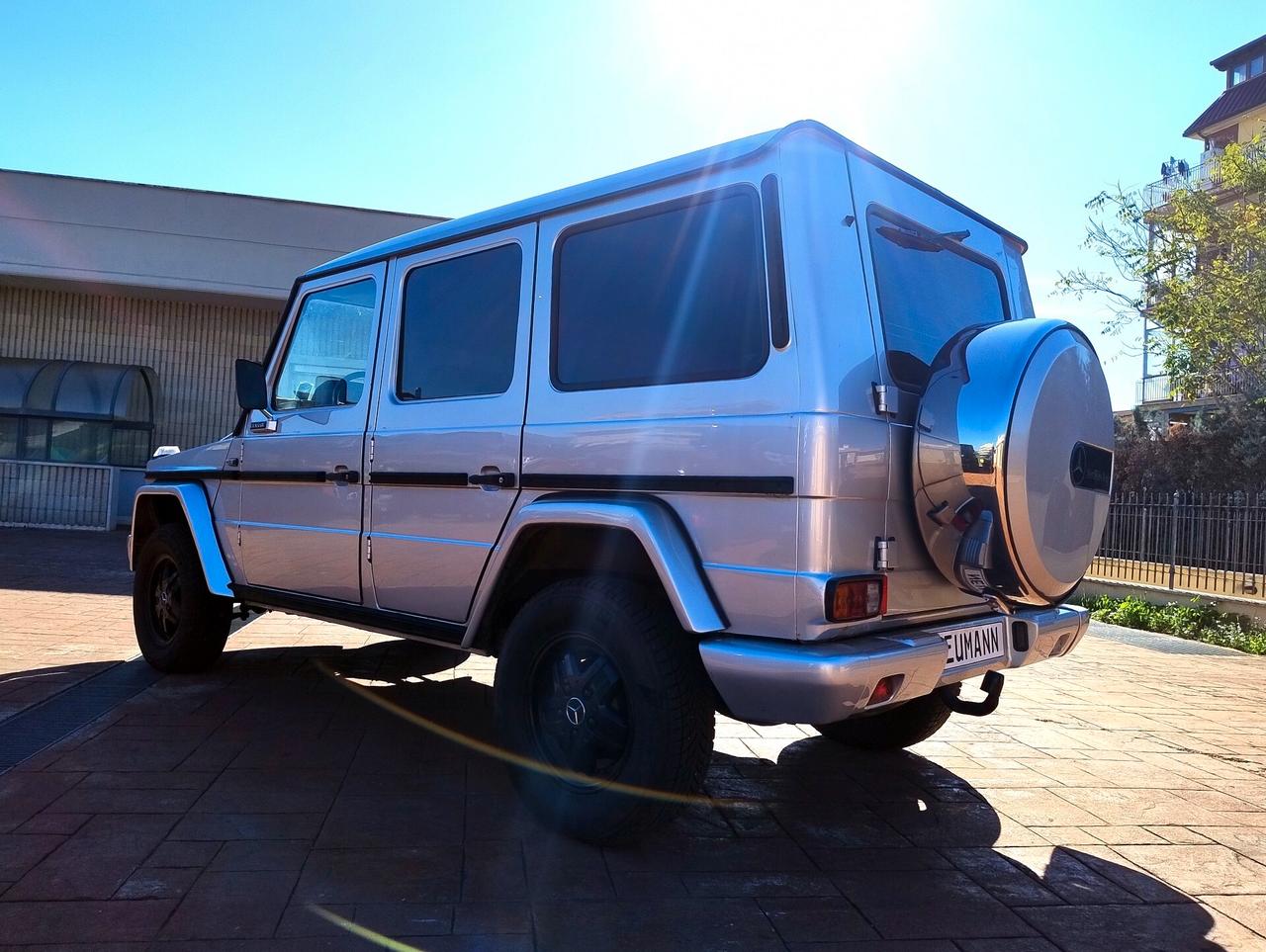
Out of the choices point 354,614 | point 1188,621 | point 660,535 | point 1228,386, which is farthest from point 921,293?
point 1228,386

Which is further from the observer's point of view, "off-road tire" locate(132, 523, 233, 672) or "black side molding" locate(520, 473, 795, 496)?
"off-road tire" locate(132, 523, 233, 672)

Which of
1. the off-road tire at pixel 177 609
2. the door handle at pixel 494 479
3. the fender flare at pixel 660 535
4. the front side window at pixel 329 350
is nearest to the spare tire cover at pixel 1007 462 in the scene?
the fender flare at pixel 660 535

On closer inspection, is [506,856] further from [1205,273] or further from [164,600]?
[1205,273]

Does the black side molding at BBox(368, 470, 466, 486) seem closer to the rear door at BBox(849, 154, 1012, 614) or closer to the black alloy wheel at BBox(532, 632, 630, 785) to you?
the black alloy wheel at BBox(532, 632, 630, 785)

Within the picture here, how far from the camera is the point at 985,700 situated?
11.2 feet

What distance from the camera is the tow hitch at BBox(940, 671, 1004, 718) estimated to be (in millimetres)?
3395

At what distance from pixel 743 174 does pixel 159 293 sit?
16979mm

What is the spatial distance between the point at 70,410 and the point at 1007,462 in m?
17.3

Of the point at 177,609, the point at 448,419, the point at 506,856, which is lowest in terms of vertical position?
the point at 506,856

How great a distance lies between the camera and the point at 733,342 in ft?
9.78

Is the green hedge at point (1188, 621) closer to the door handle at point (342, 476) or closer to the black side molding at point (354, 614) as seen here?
the black side molding at point (354, 614)

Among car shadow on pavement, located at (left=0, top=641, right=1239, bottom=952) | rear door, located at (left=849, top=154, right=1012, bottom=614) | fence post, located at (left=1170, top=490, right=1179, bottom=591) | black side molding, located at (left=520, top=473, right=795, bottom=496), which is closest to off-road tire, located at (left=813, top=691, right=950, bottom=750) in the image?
car shadow on pavement, located at (left=0, top=641, right=1239, bottom=952)

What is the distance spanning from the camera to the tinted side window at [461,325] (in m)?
3.72

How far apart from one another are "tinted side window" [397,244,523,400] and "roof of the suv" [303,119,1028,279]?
113 millimetres
